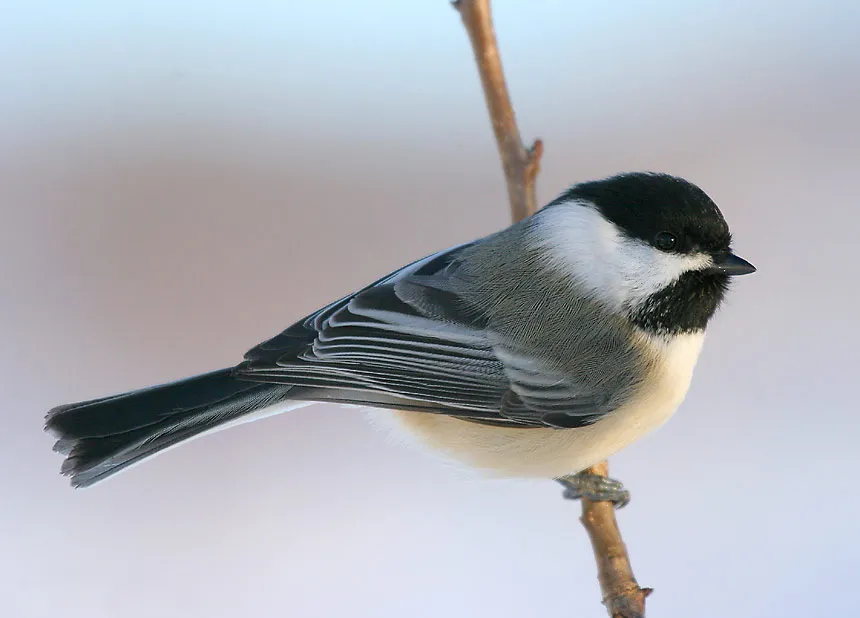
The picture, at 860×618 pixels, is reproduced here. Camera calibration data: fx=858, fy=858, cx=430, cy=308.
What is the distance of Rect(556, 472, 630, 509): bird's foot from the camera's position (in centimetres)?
128

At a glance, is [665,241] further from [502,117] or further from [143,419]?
[143,419]

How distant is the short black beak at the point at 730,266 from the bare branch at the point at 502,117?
0.44 metres

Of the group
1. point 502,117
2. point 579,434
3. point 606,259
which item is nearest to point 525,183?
point 502,117

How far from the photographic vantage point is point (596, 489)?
1.28 m

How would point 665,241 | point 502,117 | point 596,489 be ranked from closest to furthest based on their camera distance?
point 665,241 → point 596,489 → point 502,117

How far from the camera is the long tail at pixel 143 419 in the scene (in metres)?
1.12

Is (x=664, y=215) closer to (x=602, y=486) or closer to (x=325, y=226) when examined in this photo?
(x=602, y=486)

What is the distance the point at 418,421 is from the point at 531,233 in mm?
315

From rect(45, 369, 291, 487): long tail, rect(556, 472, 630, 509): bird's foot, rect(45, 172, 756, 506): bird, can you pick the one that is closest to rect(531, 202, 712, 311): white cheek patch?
rect(45, 172, 756, 506): bird

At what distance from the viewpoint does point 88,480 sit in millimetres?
1109

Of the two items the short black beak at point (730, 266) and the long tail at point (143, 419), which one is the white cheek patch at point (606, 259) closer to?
the short black beak at point (730, 266)

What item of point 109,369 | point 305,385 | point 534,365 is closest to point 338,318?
point 305,385

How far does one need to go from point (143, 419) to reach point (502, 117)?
77cm

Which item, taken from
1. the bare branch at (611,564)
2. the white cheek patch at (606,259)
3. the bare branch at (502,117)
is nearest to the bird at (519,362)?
the white cheek patch at (606,259)
